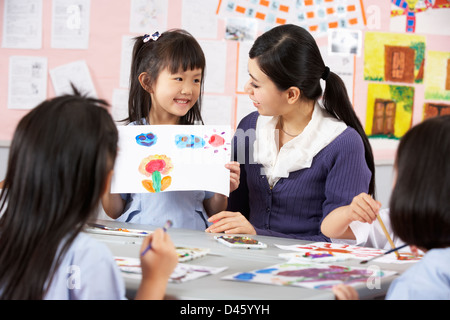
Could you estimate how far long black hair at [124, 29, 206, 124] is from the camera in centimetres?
200

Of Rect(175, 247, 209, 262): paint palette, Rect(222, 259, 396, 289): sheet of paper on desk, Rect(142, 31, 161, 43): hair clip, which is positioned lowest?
Rect(175, 247, 209, 262): paint palette

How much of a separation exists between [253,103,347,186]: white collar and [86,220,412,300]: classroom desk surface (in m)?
0.31

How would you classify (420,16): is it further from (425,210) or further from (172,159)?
(425,210)

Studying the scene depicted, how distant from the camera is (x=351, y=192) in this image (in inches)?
71.5

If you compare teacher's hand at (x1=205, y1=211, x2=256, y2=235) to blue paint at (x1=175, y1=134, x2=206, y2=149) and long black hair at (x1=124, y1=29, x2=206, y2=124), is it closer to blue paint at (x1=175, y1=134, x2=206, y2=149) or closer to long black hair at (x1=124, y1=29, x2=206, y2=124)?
blue paint at (x1=175, y1=134, x2=206, y2=149)

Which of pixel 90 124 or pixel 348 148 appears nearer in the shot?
pixel 90 124

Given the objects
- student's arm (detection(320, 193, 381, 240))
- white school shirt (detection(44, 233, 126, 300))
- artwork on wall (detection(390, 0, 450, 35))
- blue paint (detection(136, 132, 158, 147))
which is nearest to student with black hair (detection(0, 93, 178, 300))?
white school shirt (detection(44, 233, 126, 300))

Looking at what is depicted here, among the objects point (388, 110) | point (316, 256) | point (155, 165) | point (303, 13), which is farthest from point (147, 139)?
point (388, 110)

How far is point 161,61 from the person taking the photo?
6.63 ft

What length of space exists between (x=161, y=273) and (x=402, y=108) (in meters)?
2.63

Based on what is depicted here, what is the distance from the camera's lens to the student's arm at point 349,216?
4.93 ft

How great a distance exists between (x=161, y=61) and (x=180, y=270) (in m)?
1.03

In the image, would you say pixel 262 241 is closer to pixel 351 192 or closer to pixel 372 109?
pixel 351 192
